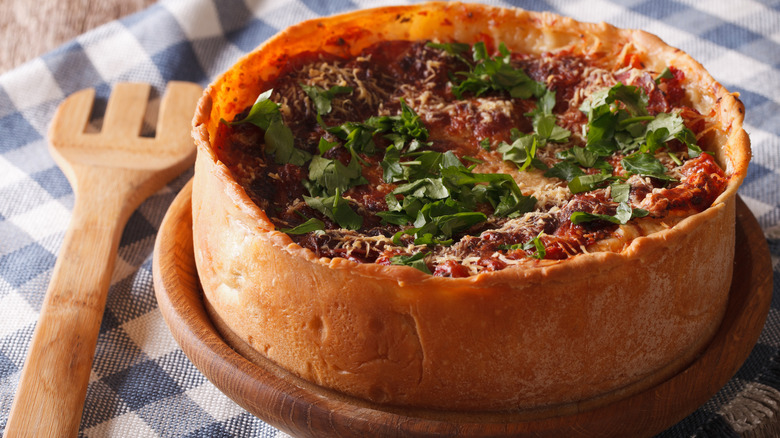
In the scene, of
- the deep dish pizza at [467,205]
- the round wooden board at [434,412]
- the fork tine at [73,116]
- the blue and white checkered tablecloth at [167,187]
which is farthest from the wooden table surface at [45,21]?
the round wooden board at [434,412]

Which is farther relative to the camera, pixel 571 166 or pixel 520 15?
pixel 520 15

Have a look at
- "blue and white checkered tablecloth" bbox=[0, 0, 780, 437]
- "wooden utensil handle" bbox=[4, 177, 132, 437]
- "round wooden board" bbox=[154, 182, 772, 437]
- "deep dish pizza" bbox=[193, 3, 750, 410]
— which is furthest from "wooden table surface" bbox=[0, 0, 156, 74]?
"round wooden board" bbox=[154, 182, 772, 437]

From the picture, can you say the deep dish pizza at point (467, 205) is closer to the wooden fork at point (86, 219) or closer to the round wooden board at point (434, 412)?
the round wooden board at point (434, 412)

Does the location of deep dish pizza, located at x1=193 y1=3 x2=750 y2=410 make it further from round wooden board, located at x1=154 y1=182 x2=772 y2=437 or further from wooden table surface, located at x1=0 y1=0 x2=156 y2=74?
wooden table surface, located at x1=0 y1=0 x2=156 y2=74

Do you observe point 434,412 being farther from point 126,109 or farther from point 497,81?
point 126,109

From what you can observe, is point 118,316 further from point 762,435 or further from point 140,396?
point 762,435

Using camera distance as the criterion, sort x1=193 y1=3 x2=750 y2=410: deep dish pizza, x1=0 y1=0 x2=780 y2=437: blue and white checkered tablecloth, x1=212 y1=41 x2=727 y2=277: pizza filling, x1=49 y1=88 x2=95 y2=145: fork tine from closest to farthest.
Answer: x1=193 y1=3 x2=750 y2=410: deep dish pizza → x1=212 y1=41 x2=727 y2=277: pizza filling → x1=0 y1=0 x2=780 y2=437: blue and white checkered tablecloth → x1=49 y1=88 x2=95 y2=145: fork tine

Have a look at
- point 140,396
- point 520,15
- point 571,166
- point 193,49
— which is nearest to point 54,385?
point 140,396

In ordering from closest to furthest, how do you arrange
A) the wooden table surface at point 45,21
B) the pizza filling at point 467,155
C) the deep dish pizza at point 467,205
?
the deep dish pizza at point 467,205
the pizza filling at point 467,155
the wooden table surface at point 45,21
